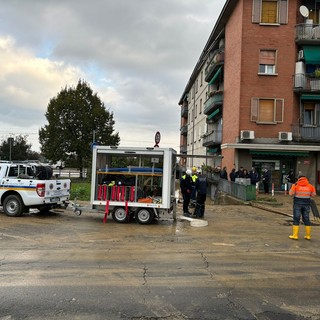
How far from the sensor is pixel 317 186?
25453 mm

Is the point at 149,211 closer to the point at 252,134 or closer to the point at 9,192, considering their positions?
the point at 9,192

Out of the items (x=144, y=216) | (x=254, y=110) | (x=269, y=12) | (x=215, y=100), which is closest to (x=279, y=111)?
(x=254, y=110)

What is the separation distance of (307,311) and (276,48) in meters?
23.6

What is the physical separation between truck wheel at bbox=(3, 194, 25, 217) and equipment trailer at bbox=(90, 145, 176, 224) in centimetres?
261

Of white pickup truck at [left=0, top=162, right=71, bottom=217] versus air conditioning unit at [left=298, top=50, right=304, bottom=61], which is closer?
white pickup truck at [left=0, top=162, right=71, bottom=217]

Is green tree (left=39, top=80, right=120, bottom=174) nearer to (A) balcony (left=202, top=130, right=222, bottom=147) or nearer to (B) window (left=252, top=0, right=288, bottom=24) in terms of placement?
(A) balcony (left=202, top=130, right=222, bottom=147)

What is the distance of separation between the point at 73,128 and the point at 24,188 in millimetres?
36975

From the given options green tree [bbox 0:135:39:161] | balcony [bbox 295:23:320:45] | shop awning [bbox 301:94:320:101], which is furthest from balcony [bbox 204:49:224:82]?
green tree [bbox 0:135:39:161]

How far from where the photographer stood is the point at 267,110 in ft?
84.0

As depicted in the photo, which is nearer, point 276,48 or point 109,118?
point 276,48

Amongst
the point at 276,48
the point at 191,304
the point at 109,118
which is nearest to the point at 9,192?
the point at 191,304

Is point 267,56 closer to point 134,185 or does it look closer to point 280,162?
point 280,162

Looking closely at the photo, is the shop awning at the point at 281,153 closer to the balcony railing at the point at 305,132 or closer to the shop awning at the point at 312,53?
the balcony railing at the point at 305,132

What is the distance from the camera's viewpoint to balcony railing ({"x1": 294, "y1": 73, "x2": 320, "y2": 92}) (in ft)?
82.1
